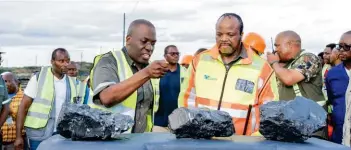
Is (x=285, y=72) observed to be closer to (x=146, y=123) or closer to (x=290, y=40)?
(x=290, y=40)

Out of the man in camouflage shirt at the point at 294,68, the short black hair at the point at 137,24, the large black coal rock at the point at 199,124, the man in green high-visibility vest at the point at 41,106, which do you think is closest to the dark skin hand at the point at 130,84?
the short black hair at the point at 137,24

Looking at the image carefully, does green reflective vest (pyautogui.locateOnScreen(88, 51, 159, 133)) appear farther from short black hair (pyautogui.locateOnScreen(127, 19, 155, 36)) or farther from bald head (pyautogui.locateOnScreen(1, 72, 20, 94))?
bald head (pyautogui.locateOnScreen(1, 72, 20, 94))

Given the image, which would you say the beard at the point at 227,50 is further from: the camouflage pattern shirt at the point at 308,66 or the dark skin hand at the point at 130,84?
the camouflage pattern shirt at the point at 308,66

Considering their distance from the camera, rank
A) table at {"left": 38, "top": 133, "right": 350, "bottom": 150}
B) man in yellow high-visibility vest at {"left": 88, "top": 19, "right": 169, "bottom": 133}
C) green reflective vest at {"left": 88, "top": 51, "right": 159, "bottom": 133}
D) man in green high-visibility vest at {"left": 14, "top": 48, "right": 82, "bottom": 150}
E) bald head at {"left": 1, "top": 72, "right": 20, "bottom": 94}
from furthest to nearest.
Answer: bald head at {"left": 1, "top": 72, "right": 20, "bottom": 94}
man in green high-visibility vest at {"left": 14, "top": 48, "right": 82, "bottom": 150}
green reflective vest at {"left": 88, "top": 51, "right": 159, "bottom": 133}
man in yellow high-visibility vest at {"left": 88, "top": 19, "right": 169, "bottom": 133}
table at {"left": 38, "top": 133, "right": 350, "bottom": 150}

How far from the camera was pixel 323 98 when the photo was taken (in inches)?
228

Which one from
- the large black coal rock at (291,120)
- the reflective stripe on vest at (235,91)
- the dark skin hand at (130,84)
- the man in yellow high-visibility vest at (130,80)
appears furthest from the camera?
the reflective stripe on vest at (235,91)

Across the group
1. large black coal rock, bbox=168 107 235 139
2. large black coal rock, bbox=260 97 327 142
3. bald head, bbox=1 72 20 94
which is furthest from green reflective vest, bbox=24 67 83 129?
large black coal rock, bbox=260 97 327 142

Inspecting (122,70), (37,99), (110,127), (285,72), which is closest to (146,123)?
(122,70)

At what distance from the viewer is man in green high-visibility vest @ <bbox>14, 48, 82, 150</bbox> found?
689cm

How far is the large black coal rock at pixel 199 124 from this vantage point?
2.85 m

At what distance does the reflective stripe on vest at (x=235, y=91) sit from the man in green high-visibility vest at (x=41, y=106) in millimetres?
3124

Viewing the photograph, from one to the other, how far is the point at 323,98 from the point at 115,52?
2475mm

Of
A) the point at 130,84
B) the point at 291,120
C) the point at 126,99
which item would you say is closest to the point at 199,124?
the point at 291,120

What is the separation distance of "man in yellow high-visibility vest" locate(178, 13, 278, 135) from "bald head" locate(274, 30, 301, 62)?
5.22 feet
